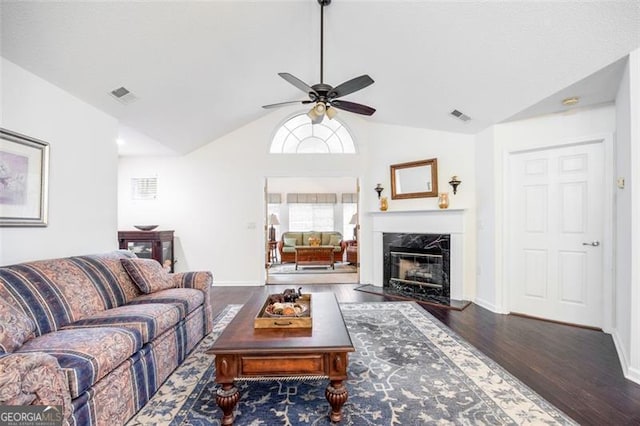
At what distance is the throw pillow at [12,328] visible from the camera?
147 centimetres

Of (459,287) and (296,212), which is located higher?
(296,212)

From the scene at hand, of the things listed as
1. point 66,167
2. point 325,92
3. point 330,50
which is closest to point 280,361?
point 325,92

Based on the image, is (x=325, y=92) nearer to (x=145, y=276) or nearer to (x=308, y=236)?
(x=145, y=276)

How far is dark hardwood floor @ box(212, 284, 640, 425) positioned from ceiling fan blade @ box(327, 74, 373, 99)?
2.63 m

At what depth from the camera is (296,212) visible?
32.0 feet

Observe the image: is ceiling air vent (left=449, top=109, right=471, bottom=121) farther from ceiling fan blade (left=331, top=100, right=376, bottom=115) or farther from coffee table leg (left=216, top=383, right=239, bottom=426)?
coffee table leg (left=216, top=383, right=239, bottom=426)

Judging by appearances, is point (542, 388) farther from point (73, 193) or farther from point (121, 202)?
point (121, 202)

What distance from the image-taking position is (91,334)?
67.3 inches

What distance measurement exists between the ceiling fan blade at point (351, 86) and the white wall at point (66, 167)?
2574mm

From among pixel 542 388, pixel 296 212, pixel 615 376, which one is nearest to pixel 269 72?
pixel 542 388

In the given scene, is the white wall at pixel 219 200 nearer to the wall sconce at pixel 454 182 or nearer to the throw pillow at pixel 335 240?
the wall sconce at pixel 454 182

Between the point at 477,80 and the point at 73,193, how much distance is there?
441 cm

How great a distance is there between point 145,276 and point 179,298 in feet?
1.61

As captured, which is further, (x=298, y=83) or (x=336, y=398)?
(x=298, y=83)
